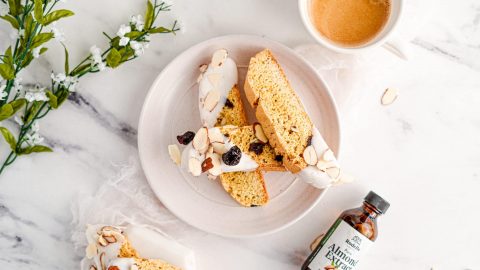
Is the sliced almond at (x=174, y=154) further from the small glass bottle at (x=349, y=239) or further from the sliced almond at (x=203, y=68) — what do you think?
the small glass bottle at (x=349, y=239)

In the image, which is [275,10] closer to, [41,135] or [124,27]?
[124,27]

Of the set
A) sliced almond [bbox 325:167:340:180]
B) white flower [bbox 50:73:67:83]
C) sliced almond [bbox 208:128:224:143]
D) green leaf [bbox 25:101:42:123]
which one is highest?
sliced almond [bbox 325:167:340:180]

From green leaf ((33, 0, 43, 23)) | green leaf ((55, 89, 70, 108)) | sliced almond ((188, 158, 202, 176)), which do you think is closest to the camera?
green leaf ((33, 0, 43, 23))

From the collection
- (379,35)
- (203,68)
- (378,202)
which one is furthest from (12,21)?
(378,202)

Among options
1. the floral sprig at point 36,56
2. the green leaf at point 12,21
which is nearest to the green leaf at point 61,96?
the floral sprig at point 36,56

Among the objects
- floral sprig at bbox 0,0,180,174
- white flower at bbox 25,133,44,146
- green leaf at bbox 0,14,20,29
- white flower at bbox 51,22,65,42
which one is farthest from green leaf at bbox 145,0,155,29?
white flower at bbox 25,133,44,146

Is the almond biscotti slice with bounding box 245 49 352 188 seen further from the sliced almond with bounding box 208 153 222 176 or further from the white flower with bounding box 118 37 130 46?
the white flower with bounding box 118 37 130 46
